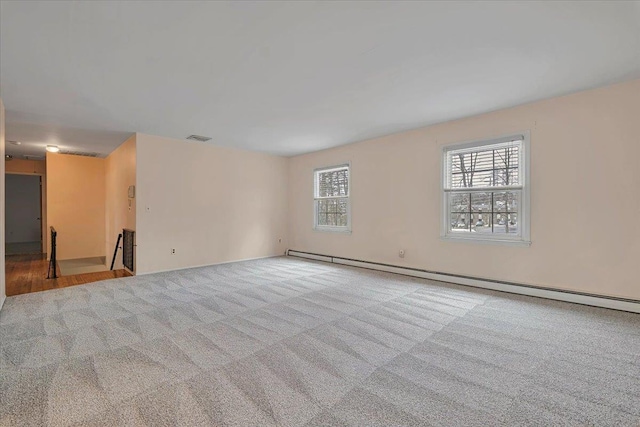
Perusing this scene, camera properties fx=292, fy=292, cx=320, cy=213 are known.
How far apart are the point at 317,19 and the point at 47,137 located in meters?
5.74

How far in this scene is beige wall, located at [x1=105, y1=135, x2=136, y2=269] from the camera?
5094mm

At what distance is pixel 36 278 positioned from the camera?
4.79 meters

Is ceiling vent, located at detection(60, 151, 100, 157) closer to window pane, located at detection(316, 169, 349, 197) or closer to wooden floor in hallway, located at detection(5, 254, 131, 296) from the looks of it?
wooden floor in hallway, located at detection(5, 254, 131, 296)

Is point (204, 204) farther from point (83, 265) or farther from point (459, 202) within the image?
point (459, 202)

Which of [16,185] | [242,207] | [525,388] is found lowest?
[525,388]

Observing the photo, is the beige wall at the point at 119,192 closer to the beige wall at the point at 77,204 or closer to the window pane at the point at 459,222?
the beige wall at the point at 77,204

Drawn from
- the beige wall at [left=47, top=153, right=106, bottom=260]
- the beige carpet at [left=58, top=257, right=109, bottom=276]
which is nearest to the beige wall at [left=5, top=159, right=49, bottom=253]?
the beige wall at [left=47, top=153, right=106, bottom=260]

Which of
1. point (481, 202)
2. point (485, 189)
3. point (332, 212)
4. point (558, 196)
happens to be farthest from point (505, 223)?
point (332, 212)

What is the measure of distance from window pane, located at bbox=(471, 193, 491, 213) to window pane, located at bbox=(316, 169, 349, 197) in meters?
2.39

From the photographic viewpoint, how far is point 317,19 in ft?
6.64

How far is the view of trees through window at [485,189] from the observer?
12.7ft

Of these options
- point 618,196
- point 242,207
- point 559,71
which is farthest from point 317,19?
point 242,207

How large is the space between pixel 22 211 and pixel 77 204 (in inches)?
173

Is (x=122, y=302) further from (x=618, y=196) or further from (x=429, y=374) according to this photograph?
(x=618, y=196)
